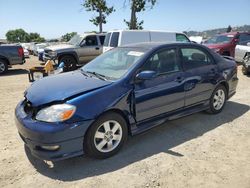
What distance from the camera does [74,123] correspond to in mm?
3270

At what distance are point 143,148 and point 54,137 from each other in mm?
1469

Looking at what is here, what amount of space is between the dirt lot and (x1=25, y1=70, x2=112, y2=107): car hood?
0.91 meters

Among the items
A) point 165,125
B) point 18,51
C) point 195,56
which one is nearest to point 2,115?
point 165,125

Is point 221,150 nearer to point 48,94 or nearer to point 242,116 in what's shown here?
point 242,116

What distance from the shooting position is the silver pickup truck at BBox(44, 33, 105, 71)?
1245 cm

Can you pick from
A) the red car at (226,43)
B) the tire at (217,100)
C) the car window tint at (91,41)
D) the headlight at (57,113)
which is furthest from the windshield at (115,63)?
the red car at (226,43)

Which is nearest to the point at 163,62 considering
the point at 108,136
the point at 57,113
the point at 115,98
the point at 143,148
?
the point at 115,98

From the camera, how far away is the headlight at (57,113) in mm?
3246

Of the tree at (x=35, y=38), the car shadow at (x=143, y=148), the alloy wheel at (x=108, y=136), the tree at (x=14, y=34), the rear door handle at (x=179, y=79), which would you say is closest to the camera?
the car shadow at (x=143, y=148)

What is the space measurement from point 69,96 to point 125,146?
1276 millimetres

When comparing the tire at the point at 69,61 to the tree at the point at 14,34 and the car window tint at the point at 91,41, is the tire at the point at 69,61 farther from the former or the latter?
the tree at the point at 14,34

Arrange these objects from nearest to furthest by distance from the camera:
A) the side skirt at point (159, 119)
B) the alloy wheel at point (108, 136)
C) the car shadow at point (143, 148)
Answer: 1. the car shadow at point (143, 148)
2. the alloy wheel at point (108, 136)
3. the side skirt at point (159, 119)

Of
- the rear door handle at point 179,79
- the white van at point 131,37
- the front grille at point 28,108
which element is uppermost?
the white van at point 131,37

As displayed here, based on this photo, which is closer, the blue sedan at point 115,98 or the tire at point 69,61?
the blue sedan at point 115,98
